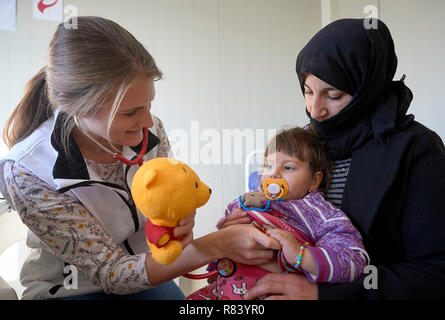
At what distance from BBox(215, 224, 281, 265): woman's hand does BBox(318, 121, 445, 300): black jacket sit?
172 mm

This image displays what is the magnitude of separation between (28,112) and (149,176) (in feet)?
2.34

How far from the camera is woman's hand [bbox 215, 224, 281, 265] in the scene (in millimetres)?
793

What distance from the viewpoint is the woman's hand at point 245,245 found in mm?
793

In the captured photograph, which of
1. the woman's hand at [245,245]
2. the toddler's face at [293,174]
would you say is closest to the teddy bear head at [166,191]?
the woman's hand at [245,245]

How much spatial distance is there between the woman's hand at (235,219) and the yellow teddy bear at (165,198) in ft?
1.18

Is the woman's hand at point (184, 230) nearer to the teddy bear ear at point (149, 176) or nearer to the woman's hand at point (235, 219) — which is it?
the teddy bear ear at point (149, 176)

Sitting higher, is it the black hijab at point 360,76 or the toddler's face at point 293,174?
the black hijab at point 360,76

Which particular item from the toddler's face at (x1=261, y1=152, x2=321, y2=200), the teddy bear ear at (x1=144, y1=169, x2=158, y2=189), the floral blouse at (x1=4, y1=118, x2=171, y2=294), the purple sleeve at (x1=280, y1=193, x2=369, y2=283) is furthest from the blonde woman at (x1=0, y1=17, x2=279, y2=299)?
the teddy bear ear at (x1=144, y1=169, x2=158, y2=189)

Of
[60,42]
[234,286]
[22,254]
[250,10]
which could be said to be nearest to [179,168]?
[234,286]

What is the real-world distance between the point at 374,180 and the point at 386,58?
0.39 m

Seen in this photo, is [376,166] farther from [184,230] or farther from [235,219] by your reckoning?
[184,230]

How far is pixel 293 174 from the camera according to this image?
3.19 feet

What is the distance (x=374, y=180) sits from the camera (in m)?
0.84

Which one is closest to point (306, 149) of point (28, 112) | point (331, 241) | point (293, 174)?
point (293, 174)
